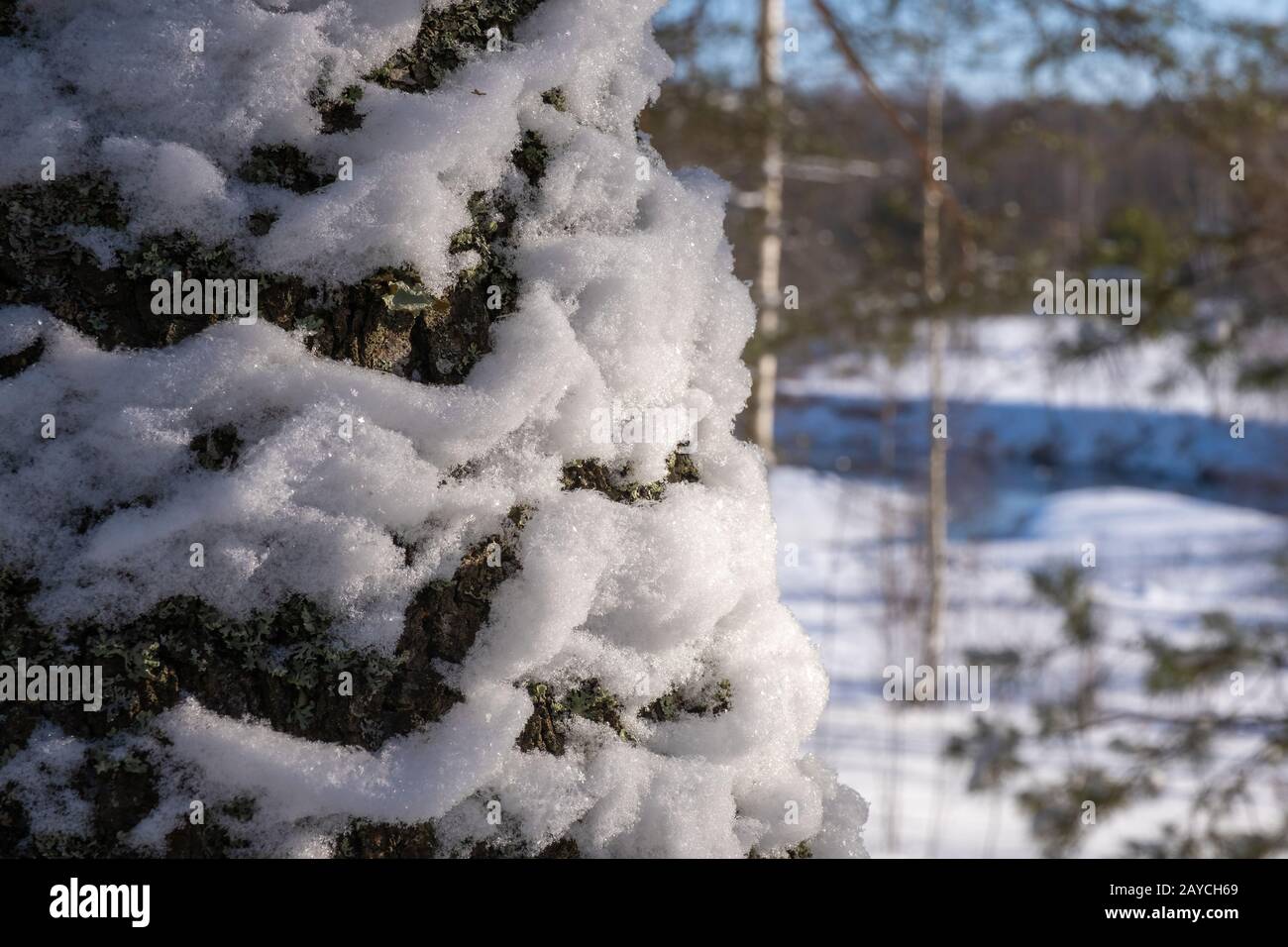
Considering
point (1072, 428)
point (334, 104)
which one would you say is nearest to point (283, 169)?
point (334, 104)

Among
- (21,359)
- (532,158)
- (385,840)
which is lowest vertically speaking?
(385,840)

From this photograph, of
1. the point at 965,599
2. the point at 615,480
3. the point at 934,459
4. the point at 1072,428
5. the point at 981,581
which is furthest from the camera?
the point at 1072,428

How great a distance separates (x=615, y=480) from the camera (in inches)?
39.8

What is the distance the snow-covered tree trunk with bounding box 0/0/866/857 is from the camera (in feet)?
2.72

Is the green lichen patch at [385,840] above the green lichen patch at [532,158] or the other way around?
the other way around

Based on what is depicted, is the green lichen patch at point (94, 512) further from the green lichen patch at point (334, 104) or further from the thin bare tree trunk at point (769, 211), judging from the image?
the thin bare tree trunk at point (769, 211)

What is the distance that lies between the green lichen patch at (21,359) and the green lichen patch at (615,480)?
1.49 feet

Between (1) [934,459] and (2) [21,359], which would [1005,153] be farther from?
(2) [21,359]

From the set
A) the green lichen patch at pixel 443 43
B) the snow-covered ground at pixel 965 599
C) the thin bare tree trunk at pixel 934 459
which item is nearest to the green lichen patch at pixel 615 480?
the green lichen patch at pixel 443 43

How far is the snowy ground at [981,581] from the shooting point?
18.2ft

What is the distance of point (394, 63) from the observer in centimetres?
96

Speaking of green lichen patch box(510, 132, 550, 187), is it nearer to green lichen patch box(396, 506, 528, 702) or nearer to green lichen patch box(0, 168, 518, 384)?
green lichen patch box(0, 168, 518, 384)

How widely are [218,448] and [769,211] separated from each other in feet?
19.0
